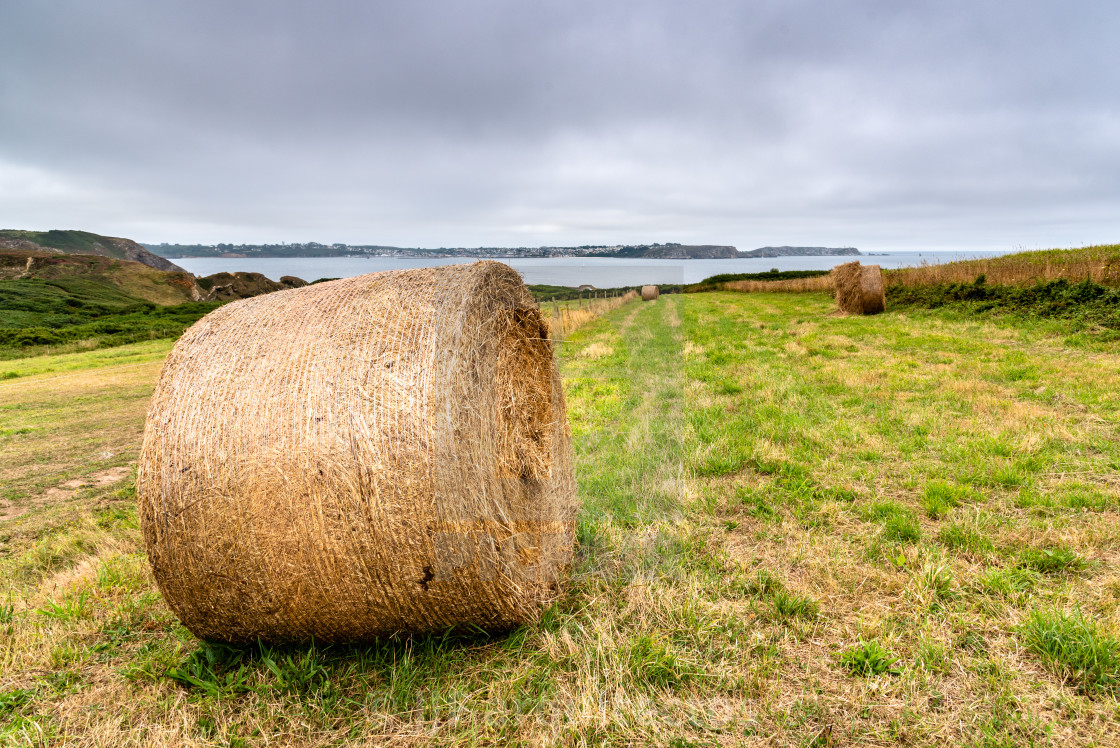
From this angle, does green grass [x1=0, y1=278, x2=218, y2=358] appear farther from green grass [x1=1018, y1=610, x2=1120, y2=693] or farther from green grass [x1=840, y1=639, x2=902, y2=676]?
green grass [x1=1018, y1=610, x2=1120, y2=693]

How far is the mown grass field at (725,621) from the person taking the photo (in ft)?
8.64

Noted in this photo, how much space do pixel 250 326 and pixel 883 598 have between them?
4.56 m

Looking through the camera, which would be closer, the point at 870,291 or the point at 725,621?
the point at 725,621

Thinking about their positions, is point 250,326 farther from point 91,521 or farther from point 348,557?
point 91,521

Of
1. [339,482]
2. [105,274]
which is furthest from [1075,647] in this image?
[105,274]

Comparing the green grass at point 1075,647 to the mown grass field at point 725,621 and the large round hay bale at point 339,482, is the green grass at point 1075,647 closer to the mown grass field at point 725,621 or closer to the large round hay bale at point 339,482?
the mown grass field at point 725,621

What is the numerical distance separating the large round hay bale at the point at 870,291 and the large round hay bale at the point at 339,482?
23.2 m

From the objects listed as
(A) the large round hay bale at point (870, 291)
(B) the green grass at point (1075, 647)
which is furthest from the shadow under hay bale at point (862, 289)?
(B) the green grass at point (1075, 647)

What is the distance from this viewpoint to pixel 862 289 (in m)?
22.3

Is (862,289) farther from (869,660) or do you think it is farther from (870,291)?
(869,660)

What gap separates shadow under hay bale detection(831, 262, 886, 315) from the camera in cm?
2230

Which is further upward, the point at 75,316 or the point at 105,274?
the point at 105,274

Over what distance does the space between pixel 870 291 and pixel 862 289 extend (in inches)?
12.2

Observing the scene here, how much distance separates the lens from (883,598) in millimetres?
3523
